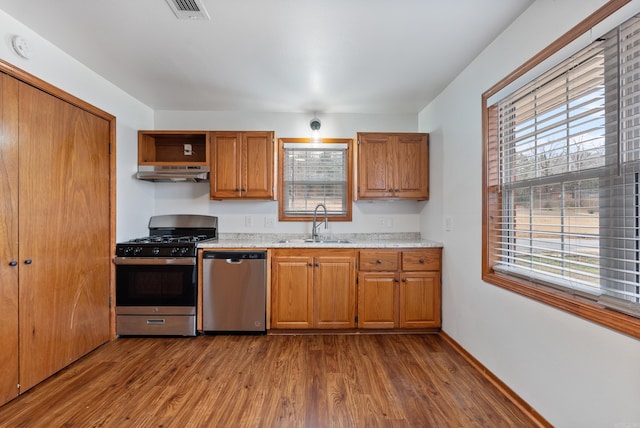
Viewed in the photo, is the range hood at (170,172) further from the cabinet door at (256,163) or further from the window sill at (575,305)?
the window sill at (575,305)

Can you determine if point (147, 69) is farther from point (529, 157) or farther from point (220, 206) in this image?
point (529, 157)

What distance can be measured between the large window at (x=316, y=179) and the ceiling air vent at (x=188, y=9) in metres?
1.83

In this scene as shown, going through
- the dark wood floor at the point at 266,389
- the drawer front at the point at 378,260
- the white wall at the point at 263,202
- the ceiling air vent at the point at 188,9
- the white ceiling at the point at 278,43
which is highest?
the white ceiling at the point at 278,43

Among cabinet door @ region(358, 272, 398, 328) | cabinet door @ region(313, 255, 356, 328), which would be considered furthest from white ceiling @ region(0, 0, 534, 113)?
cabinet door @ region(358, 272, 398, 328)

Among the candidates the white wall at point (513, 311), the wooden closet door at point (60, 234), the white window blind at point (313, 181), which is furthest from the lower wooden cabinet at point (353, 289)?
the wooden closet door at point (60, 234)

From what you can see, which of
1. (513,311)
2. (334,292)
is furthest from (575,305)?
(334,292)

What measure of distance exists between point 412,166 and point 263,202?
1793mm

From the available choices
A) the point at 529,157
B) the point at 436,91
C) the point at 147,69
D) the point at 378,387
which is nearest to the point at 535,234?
the point at 529,157

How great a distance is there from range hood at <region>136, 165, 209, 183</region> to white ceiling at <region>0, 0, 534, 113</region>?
2.51 ft

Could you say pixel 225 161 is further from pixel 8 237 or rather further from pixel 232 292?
pixel 8 237

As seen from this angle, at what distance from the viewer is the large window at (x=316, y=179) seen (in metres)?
3.60

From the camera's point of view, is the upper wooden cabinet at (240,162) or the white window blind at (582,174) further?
the upper wooden cabinet at (240,162)

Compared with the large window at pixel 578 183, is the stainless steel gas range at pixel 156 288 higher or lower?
lower

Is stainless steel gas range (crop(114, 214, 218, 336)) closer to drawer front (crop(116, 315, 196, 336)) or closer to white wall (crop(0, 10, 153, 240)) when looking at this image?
drawer front (crop(116, 315, 196, 336))
